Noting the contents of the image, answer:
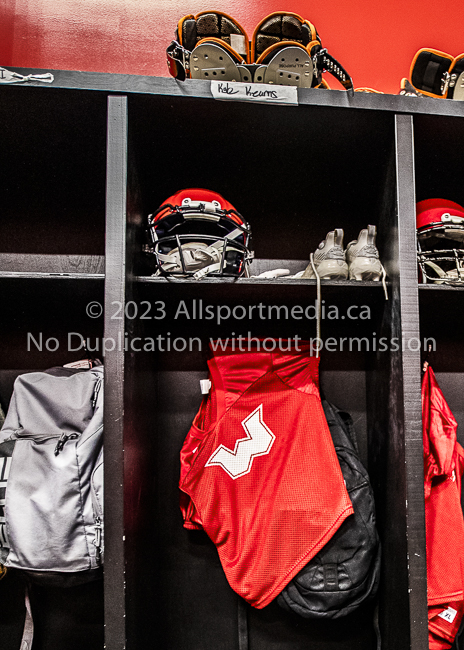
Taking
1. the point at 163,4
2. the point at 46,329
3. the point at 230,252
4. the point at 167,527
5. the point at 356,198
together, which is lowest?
the point at 167,527

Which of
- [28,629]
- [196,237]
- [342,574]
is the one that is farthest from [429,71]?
[28,629]

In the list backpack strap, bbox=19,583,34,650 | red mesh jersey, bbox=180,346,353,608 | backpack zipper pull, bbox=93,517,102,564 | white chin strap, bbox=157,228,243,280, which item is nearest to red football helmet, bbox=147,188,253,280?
white chin strap, bbox=157,228,243,280

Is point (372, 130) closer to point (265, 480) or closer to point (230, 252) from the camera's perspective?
point (230, 252)

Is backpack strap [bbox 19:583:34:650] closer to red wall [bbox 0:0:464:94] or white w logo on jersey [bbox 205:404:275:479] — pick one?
white w logo on jersey [bbox 205:404:275:479]

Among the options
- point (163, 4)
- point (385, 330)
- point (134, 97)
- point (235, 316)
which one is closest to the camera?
point (134, 97)

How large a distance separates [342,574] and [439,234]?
35.4 inches

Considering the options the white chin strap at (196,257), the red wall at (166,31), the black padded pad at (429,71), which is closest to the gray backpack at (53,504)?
the white chin strap at (196,257)

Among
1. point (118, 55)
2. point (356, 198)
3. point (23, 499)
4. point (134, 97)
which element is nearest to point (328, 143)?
point (356, 198)

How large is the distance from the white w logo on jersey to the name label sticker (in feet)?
2.62

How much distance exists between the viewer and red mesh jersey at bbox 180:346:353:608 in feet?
3.24

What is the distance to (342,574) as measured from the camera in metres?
0.98

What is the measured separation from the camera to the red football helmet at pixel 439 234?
0.98 meters

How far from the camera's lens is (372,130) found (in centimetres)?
97

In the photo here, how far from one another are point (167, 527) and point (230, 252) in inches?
32.9
